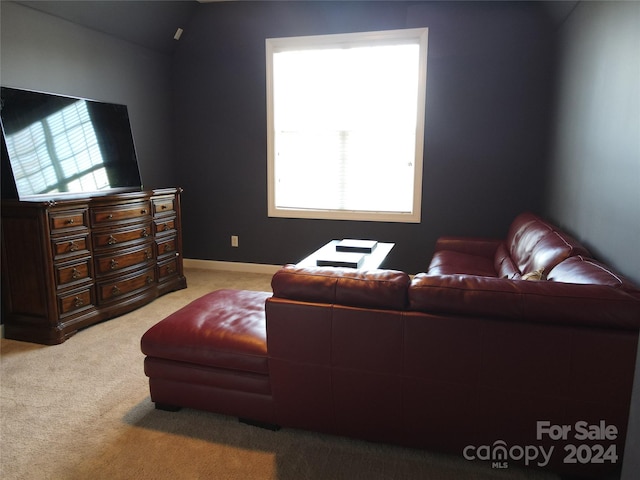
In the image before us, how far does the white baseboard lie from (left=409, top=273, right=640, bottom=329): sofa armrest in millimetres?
3221

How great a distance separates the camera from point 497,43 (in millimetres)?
3840

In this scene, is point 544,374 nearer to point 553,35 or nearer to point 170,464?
point 170,464

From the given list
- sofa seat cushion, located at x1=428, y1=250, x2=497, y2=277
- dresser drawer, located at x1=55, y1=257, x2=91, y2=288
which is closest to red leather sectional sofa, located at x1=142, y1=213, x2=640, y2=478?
sofa seat cushion, located at x1=428, y1=250, x2=497, y2=277

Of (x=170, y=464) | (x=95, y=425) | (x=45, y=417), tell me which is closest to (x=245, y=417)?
(x=170, y=464)

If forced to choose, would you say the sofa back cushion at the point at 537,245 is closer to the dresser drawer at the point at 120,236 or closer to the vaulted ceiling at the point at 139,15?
the vaulted ceiling at the point at 139,15

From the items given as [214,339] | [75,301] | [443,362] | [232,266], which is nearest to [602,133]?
[443,362]

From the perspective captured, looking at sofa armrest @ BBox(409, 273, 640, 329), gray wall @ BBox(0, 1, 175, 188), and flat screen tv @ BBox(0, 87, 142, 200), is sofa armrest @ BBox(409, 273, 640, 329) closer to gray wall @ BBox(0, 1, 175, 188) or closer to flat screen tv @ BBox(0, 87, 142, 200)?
flat screen tv @ BBox(0, 87, 142, 200)

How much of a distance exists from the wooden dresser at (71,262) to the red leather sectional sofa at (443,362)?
1433 millimetres

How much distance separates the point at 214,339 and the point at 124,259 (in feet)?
6.16

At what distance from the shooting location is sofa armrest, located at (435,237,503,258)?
3.59 metres

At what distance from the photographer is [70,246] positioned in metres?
2.97

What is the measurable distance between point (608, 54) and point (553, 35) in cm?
158

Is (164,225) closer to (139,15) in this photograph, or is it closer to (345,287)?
(139,15)

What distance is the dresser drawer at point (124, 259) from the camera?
3256 millimetres
